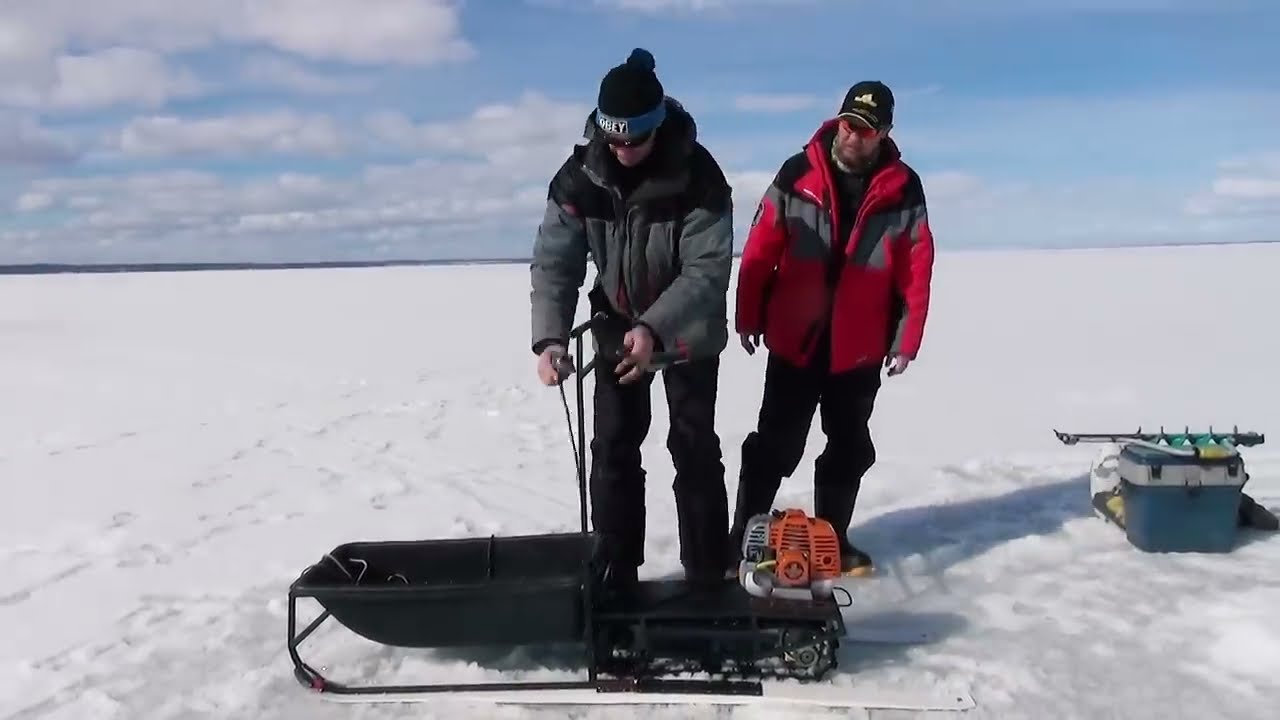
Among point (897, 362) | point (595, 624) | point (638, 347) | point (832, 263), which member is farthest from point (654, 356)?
point (897, 362)

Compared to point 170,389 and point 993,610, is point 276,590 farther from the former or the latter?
point 170,389

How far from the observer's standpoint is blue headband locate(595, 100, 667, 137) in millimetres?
2686

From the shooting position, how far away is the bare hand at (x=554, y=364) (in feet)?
9.41

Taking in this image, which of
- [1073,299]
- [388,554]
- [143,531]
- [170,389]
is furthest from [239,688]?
[1073,299]

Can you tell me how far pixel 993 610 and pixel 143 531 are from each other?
341 centimetres

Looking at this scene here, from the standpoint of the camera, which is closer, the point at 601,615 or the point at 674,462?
the point at 601,615

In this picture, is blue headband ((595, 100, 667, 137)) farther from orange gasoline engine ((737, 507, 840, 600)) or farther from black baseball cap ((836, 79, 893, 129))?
orange gasoline engine ((737, 507, 840, 600))

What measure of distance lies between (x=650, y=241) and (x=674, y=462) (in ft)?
2.24

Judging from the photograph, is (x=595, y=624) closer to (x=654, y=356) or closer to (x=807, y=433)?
(x=654, y=356)

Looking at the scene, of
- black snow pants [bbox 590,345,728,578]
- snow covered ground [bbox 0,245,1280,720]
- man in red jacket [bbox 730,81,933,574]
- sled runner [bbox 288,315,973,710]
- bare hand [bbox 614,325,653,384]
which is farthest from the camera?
man in red jacket [bbox 730,81,933,574]

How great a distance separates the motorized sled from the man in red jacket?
0.61 meters

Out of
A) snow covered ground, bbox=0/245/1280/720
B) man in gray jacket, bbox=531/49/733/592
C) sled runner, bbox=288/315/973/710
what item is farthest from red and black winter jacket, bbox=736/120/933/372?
snow covered ground, bbox=0/245/1280/720

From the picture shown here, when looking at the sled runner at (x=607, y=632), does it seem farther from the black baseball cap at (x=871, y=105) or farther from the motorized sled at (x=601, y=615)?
the black baseball cap at (x=871, y=105)

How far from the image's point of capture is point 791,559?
2.93 metres
